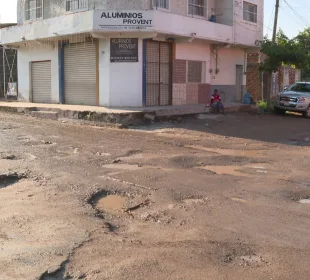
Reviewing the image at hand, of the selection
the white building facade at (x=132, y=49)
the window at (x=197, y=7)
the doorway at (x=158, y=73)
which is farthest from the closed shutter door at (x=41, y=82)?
the window at (x=197, y=7)

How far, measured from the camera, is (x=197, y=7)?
20922 millimetres

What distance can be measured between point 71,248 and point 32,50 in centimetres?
1956

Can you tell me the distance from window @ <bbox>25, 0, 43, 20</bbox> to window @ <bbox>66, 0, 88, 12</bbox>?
245 cm

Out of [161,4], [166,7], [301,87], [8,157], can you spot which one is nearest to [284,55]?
[301,87]

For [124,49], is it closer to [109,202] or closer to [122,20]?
[122,20]

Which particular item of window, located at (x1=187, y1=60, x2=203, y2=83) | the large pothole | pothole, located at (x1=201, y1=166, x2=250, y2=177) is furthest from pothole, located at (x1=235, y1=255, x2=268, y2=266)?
window, located at (x1=187, y1=60, x2=203, y2=83)

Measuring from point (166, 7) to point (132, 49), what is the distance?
2.76 metres

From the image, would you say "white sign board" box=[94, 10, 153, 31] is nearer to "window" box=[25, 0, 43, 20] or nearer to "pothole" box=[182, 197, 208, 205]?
"window" box=[25, 0, 43, 20]

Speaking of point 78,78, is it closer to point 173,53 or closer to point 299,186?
point 173,53

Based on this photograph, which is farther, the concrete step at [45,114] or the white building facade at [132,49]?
Answer: the white building facade at [132,49]

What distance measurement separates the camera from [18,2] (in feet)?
74.1

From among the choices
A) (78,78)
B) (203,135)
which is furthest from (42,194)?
(78,78)

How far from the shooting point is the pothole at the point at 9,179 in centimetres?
668

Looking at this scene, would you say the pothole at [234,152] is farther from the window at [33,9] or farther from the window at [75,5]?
the window at [33,9]
